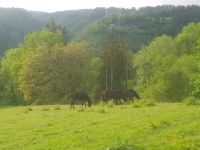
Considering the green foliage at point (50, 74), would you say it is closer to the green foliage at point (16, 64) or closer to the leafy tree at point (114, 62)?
the green foliage at point (16, 64)

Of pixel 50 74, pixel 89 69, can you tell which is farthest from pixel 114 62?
pixel 50 74

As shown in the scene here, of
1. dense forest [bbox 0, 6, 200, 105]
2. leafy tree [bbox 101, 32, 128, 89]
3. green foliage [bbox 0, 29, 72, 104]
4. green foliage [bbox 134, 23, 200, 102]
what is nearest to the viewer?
dense forest [bbox 0, 6, 200, 105]

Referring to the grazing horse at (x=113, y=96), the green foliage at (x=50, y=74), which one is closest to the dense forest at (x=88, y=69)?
the green foliage at (x=50, y=74)

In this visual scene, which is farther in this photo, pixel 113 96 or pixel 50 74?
pixel 50 74

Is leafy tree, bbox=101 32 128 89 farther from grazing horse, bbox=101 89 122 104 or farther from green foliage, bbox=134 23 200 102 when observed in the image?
grazing horse, bbox=101 89 122 104

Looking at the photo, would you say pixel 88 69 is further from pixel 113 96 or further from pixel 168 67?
pixel 113 96

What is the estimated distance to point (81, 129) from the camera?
22.5m

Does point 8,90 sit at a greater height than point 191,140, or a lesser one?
lesser

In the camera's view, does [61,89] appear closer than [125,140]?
No

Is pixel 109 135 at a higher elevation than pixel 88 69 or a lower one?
higher

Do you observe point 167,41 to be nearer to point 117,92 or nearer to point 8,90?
point 8,90

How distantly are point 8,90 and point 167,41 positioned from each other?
37.8 metres

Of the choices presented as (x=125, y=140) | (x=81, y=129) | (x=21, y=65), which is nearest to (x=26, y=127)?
(x=81, y=129)

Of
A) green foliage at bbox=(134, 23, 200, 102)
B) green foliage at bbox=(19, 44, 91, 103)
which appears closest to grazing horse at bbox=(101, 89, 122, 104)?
green foliage at bbox=(19, 44, 91, 103)
